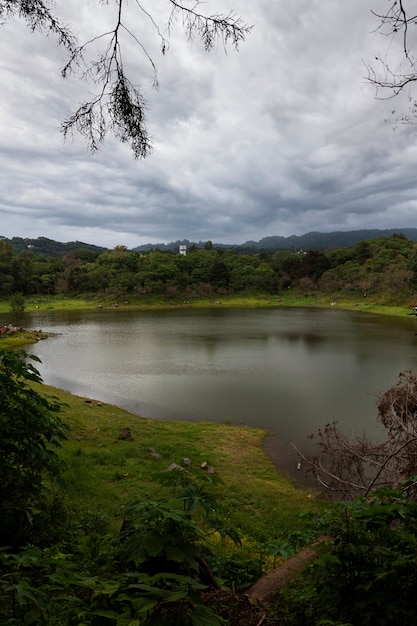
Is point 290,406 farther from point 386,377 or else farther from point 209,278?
point 209,278

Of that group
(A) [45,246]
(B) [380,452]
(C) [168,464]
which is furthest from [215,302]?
(A) [45,246]

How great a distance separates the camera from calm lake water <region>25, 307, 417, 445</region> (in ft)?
44.5

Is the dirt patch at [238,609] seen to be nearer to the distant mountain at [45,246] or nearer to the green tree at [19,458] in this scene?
the green tree at [19,458]

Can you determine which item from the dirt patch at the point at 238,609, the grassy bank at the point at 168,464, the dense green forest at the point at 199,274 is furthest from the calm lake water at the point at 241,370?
the dense green forest at the point at 199,274

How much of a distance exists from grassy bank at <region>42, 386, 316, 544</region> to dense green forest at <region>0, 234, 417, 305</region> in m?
52.4

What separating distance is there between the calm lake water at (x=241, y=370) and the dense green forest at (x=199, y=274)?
1188 inches

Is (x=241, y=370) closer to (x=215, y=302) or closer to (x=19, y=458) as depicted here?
(x=19, y=458)

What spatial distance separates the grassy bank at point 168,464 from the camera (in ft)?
20.9

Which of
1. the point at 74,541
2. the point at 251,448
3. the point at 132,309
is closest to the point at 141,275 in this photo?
the point at 132,309

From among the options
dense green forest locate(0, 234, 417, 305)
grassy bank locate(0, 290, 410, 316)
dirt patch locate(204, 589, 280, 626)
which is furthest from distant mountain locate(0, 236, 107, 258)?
dirt patch locate(204, 589, 280, 626)

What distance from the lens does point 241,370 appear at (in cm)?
1928

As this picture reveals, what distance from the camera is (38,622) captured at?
1753 mm

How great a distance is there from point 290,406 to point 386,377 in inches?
246

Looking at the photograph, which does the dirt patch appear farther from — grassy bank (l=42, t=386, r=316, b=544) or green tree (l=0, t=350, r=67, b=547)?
grassy bank (l=42, t=386, r=316, b=544)
